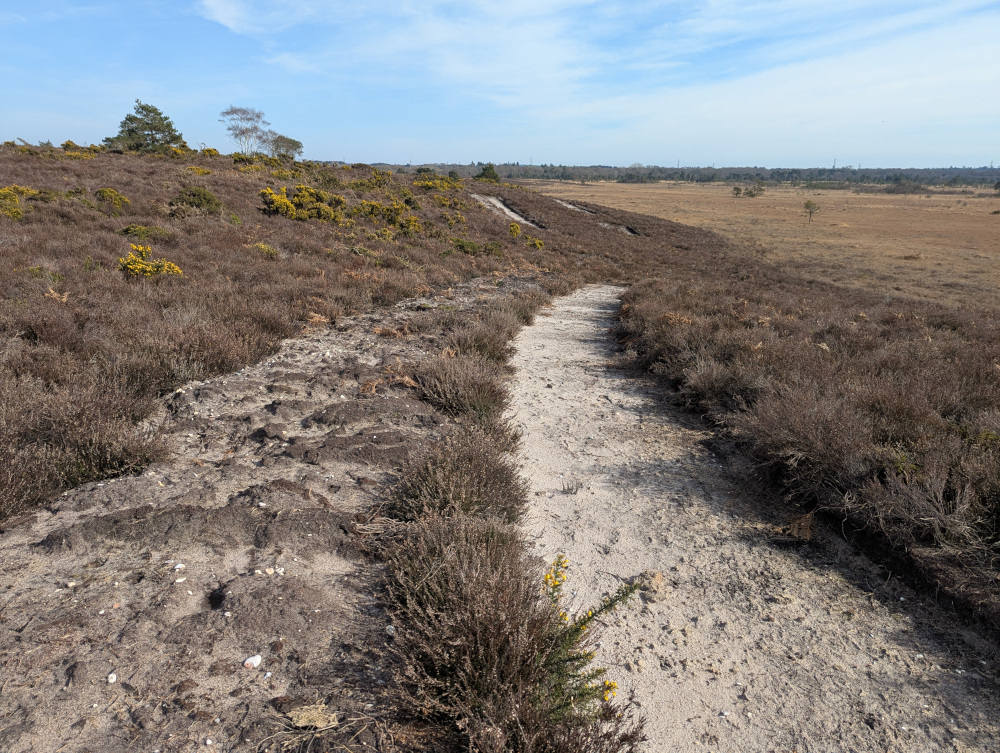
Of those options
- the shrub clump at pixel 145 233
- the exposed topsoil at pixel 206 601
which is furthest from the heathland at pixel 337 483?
the shrub clump at pixel 145 233

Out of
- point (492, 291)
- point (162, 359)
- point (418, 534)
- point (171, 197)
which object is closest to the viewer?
point (418, 534)

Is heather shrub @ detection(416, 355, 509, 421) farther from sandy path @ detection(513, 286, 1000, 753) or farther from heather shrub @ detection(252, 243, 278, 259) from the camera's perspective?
heather shrub @ detection(252, 243, 278, 259)

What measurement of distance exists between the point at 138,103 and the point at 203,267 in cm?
4246

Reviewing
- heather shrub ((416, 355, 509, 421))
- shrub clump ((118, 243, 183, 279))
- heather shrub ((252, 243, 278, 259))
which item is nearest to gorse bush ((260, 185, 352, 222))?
heather shrub ((252, 243, 278, 259))

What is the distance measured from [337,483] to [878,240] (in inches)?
2131

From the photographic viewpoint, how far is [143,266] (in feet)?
30.6

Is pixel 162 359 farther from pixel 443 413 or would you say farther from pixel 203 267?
pixel 203 267

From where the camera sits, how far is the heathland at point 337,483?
7.66 ft

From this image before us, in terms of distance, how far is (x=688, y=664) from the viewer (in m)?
3.03

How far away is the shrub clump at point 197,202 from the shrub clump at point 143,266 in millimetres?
6791

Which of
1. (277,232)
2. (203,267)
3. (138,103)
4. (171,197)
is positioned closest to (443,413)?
(203,267)

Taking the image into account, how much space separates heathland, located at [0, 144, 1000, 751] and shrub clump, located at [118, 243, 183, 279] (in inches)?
2.2

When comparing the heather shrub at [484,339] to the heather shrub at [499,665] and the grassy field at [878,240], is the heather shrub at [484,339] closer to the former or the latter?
the heather shrub at [499,665]

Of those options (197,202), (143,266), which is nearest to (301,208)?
(197,202)
